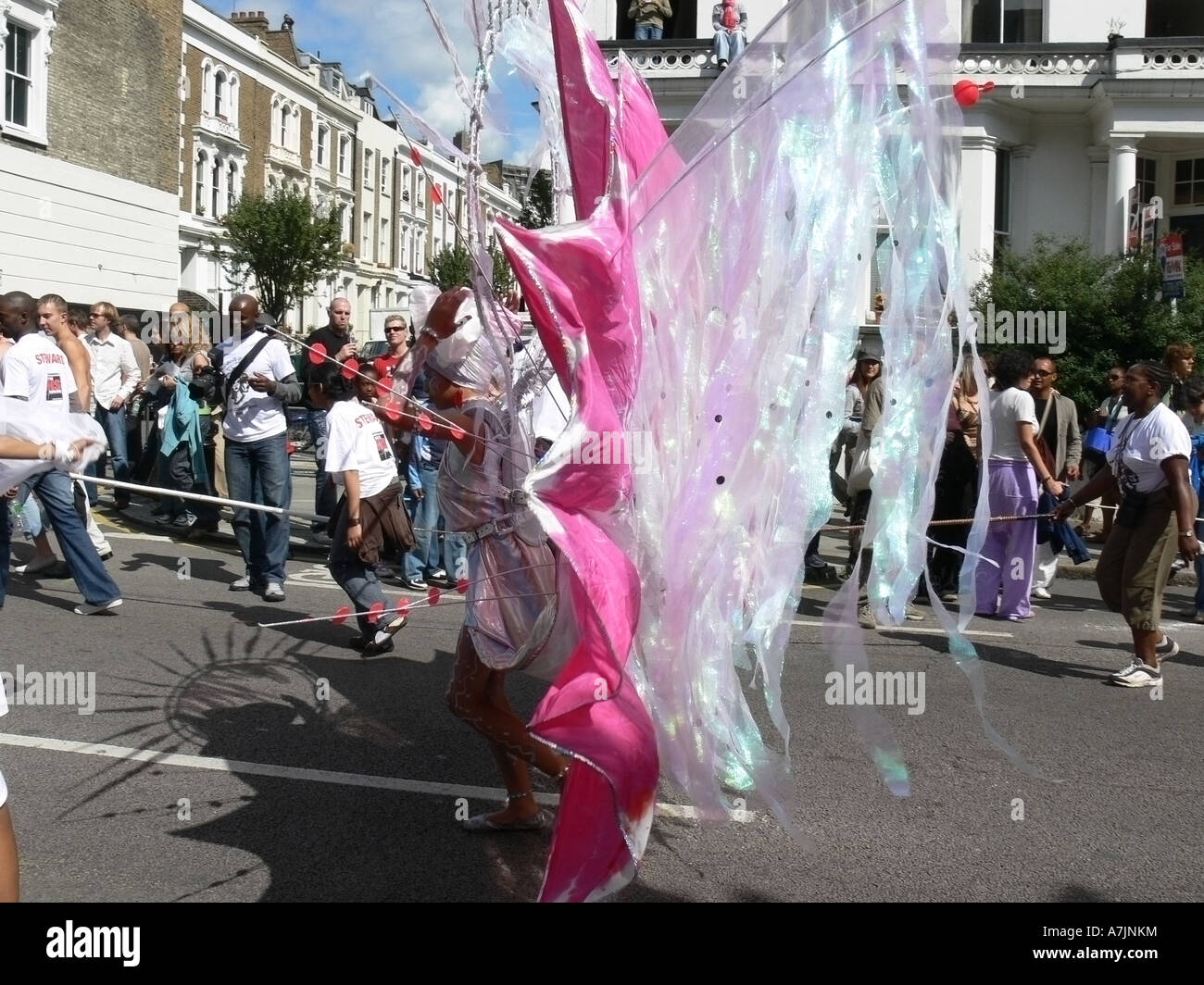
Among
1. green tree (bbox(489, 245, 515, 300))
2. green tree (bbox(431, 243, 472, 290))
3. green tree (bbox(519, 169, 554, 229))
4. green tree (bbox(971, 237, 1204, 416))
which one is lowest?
green tree (bbox(489, 245, 515, 300))

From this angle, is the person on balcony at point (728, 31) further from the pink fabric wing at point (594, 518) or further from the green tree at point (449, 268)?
the pink fabric wing at point (594, 518)

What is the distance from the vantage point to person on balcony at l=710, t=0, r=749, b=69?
2059 cm

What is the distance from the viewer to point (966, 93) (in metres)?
3.19

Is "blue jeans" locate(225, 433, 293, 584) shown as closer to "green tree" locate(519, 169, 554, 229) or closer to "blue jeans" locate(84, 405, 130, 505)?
"blue jeans" locate(84, 405, 130, 505)

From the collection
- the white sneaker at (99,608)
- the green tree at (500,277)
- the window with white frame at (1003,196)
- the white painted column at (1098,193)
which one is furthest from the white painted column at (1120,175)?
the green tree at (500,277)

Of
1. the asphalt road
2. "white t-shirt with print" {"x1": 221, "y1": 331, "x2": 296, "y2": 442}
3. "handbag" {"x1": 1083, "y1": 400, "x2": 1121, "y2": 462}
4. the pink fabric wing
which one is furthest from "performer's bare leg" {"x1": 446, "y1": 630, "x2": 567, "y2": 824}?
"handbag" {"x1": 1083, "y1": 400, "x2": 1121, "y2": 462}

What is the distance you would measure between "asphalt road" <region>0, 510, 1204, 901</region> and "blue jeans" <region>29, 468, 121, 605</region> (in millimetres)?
222

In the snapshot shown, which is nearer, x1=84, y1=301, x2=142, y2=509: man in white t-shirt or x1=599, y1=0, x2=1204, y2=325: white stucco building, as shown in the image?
x1=84, y1=301, x2=142, y2=509: man in white t-shirt

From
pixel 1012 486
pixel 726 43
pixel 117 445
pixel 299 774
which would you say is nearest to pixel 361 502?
pixel 299 774

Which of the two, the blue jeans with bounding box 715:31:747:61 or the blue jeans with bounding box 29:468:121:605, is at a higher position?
the blue jeans with bounding box 715:31:747:61

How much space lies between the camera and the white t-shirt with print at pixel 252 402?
7879 mm

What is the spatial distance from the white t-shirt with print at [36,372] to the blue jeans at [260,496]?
1.15m

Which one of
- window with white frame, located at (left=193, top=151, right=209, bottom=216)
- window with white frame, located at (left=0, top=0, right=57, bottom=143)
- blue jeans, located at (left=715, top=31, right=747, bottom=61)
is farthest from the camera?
window with white frame, located at (left=193, top=151, right=209, bottom=216)

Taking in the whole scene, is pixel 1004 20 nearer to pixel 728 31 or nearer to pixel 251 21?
pixel 728 31
